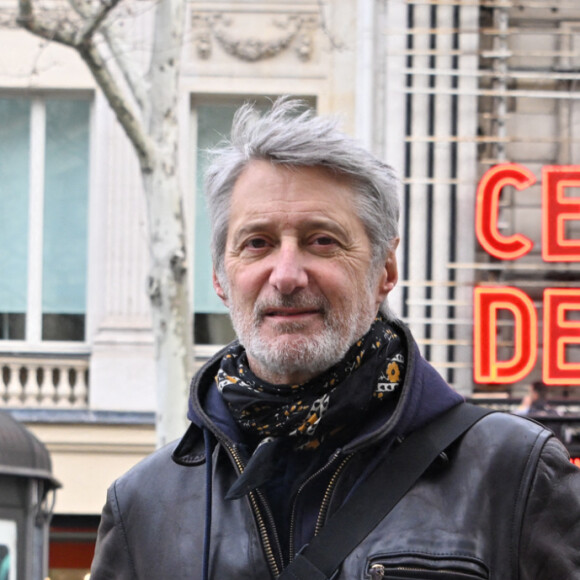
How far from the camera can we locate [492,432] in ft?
8.08

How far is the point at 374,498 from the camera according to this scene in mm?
2412

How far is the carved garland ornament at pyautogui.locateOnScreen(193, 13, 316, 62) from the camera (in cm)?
1332

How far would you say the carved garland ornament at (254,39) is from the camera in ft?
→ 43.7

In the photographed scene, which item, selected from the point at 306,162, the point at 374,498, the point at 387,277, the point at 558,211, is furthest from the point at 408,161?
the point at 374,498

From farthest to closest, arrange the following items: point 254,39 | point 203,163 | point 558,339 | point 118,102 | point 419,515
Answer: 1. point 254,39
2. point 203,163
3. point 558,339
4. point 118,102
5. point 419,515

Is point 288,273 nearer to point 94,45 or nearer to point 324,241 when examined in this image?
point 324,241

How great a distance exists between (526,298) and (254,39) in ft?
11.5

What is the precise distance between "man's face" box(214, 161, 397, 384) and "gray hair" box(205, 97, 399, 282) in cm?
2

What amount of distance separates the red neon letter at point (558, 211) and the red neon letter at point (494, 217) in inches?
6.1

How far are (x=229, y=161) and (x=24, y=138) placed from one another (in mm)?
11302

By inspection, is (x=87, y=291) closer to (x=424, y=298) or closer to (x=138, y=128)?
(x=424, y=298)

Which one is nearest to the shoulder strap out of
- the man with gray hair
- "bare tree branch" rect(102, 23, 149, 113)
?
the man with gray hair

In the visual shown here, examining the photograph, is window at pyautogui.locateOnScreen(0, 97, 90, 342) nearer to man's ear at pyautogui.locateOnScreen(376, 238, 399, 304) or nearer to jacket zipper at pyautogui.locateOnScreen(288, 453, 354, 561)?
man's ear at pyautogui.locateOnScreen(376, 238, 399, 304)

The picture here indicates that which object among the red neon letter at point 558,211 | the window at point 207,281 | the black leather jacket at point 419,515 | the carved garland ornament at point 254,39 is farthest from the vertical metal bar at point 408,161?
the black leather jacket at point 419,515
